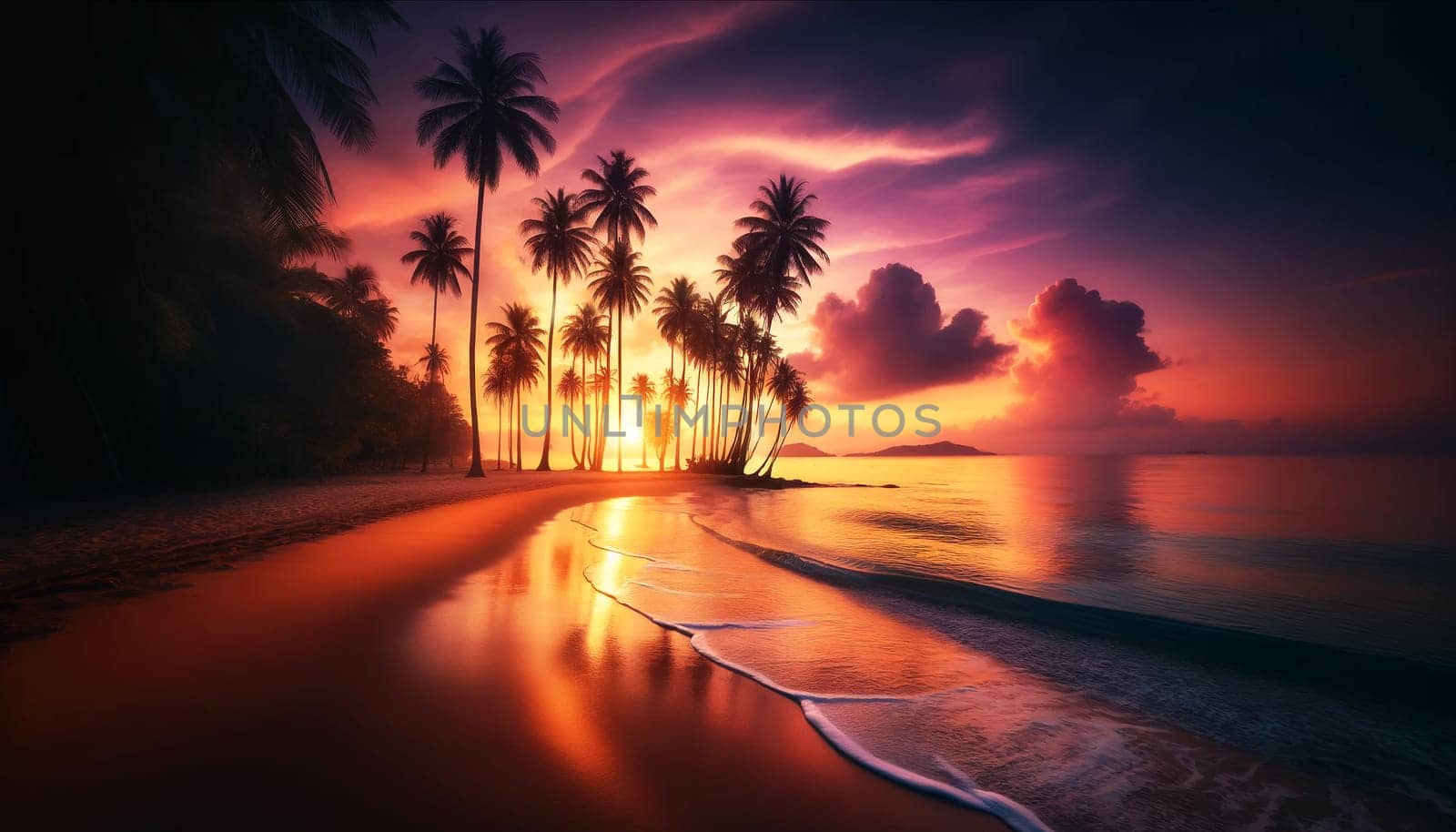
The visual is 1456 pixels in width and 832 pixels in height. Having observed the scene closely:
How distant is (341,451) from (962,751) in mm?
24888

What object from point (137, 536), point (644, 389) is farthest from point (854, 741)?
point (644, 389)

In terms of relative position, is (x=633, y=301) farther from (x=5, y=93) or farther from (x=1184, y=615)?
(x=1184, y=615)

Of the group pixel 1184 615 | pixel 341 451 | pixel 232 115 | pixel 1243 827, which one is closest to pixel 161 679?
pixel 1243 827

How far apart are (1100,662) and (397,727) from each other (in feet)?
19.3

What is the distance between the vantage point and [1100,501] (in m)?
26.2

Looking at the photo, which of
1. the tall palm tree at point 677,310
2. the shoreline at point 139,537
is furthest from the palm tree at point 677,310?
the shoreline at point 139,537

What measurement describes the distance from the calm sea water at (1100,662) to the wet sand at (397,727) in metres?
0.53

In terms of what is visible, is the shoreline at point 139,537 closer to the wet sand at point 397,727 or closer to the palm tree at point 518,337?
the wet sand at point 397,727

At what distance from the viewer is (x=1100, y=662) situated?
479 cm

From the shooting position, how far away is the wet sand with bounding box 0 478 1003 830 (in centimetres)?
216

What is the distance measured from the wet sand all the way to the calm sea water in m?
0.53

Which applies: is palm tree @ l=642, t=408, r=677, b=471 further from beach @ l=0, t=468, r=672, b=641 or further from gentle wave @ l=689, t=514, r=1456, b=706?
gentle wave @ l=689, t=514, r=1456, b=706

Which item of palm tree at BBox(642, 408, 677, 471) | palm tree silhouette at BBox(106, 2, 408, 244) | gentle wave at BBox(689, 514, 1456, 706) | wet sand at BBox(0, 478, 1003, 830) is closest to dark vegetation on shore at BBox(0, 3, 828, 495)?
palm tree silhouette at BBox(106, 2, 408, 244)

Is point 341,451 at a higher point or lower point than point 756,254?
lower
